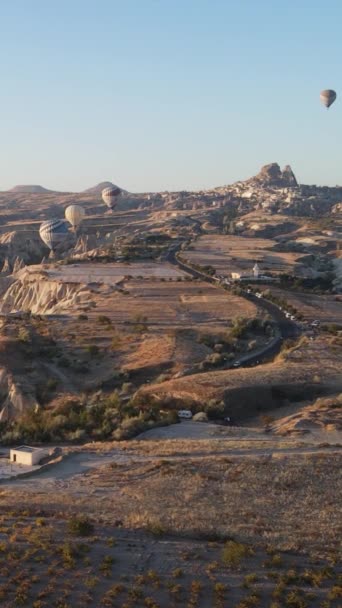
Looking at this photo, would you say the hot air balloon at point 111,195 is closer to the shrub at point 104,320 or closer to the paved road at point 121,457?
the shrub at point 104,320

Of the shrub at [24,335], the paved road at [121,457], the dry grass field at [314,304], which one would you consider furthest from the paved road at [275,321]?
the paved road at [121,457]

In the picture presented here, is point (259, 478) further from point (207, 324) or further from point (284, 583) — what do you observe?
point (207, 324)

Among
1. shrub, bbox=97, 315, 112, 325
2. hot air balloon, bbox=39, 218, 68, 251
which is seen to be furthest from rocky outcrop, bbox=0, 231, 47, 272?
shrub, bbox=97, 315, 112, 325

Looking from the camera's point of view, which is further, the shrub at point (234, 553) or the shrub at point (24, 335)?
the shrub at point (24, 335)

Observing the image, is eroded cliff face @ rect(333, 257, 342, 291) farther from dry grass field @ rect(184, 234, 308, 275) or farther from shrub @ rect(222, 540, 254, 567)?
shrub @ rect(222, 540, 254, 567)

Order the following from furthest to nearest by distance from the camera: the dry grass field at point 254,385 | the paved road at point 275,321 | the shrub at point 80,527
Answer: the paved road at point 275,321 → the dry grass field at point 254,385 → the shrub at point 80,527

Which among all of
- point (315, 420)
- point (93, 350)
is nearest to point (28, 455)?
point (315, 420)

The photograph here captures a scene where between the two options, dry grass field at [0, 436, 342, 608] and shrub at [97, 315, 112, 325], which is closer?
dry grass field at [0, 436, 342, 608]

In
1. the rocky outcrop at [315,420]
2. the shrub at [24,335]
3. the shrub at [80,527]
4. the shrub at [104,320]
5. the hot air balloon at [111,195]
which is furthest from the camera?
the hot air balloon at [111,195]
